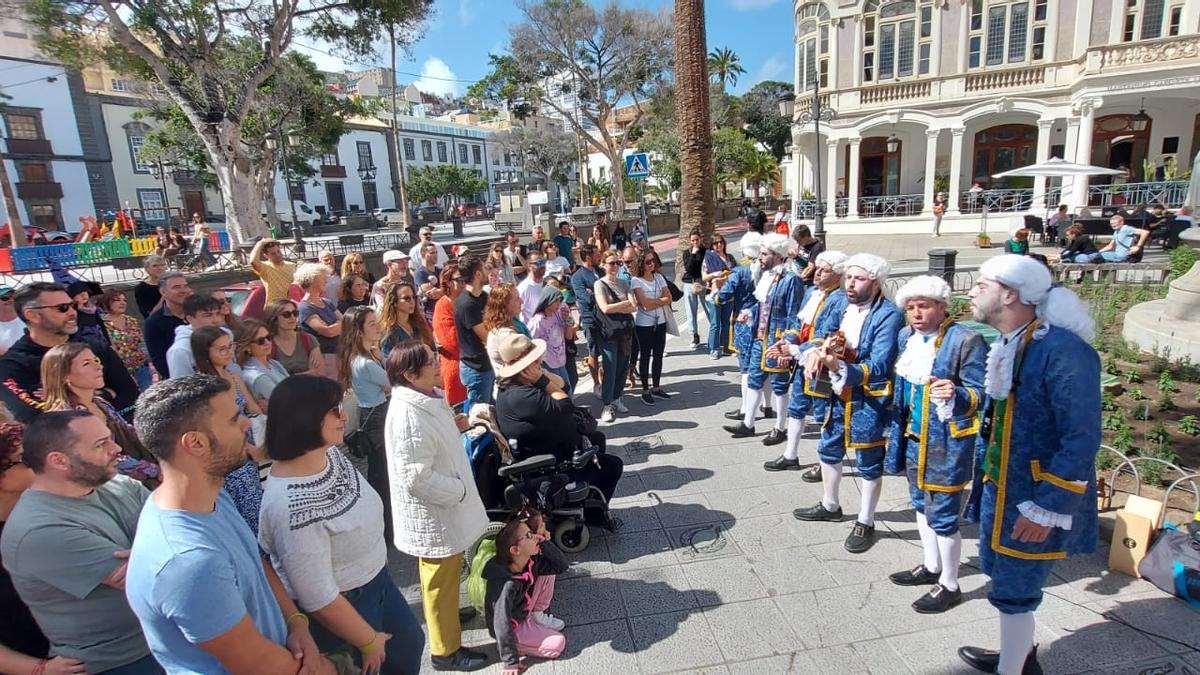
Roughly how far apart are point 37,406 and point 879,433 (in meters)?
4.83

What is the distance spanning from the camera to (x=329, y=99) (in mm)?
24406

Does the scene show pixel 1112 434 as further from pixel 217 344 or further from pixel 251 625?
pixel 217 344

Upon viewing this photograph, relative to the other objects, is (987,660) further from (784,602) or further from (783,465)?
(783,465)

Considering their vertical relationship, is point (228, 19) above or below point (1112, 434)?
above

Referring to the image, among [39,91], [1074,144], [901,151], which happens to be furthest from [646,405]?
[39,91]


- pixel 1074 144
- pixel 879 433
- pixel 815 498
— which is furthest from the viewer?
pixel 1074 144

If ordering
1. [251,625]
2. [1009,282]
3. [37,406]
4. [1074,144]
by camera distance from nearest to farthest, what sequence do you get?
[251,625] → [1009,282] → [37,406] → [1074,144]

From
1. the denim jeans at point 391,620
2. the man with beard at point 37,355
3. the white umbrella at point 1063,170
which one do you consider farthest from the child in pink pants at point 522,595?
the white umbrella at point 1063,170

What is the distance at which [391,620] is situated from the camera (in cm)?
254

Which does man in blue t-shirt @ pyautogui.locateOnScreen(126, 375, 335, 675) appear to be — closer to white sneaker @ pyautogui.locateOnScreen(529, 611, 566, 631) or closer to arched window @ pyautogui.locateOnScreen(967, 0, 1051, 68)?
white sneaker @ pyautogui.locateOnScreen(529, 611, 566, 631)

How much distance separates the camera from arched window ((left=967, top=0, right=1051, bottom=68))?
21703 mm

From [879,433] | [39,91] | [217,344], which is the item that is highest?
[39,91]

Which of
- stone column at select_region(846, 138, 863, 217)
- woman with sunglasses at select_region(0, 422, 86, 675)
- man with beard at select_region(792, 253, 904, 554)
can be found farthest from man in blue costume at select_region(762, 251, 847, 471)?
stone column at select_region(846, 138, 863, 217)

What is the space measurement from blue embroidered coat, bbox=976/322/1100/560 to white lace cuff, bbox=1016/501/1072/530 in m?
0.02
